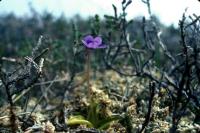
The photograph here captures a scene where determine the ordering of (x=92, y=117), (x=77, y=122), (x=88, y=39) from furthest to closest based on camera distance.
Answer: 1. (x=88, y=39)
2. (x=92, y=117)
3. (x=77, y=122)

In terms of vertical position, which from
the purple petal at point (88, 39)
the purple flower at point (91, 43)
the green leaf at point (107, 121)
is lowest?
the green leaf at point (107, 121)

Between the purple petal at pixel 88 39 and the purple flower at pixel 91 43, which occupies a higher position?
the purple petal at pixel 88 39

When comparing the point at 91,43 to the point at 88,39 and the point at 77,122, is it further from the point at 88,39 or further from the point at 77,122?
the point at 77,122

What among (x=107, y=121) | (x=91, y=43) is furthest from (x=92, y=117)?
(x=91, y=43)

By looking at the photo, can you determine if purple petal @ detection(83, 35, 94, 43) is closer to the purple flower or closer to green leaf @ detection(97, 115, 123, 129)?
the purple flower

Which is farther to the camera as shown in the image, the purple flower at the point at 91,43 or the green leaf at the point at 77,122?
the purple flower at the point at 91,43

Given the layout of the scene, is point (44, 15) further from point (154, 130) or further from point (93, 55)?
point (154, 130)

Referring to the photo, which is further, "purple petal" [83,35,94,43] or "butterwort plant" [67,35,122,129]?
"purple petal" [83,35,94,43]

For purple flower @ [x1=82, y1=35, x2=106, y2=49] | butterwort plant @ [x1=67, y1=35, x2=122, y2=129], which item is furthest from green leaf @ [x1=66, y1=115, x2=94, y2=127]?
purple flower @ [x1=82, y1=35, x2=106, y2=49]

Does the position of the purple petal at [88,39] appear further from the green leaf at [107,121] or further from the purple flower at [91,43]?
the green leaf at [107,121]

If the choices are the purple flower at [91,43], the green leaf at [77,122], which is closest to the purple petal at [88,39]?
the purple flower at [91,43]

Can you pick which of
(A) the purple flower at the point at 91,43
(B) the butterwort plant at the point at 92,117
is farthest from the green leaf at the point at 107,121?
(A) the purple flower at the point at 91,43
